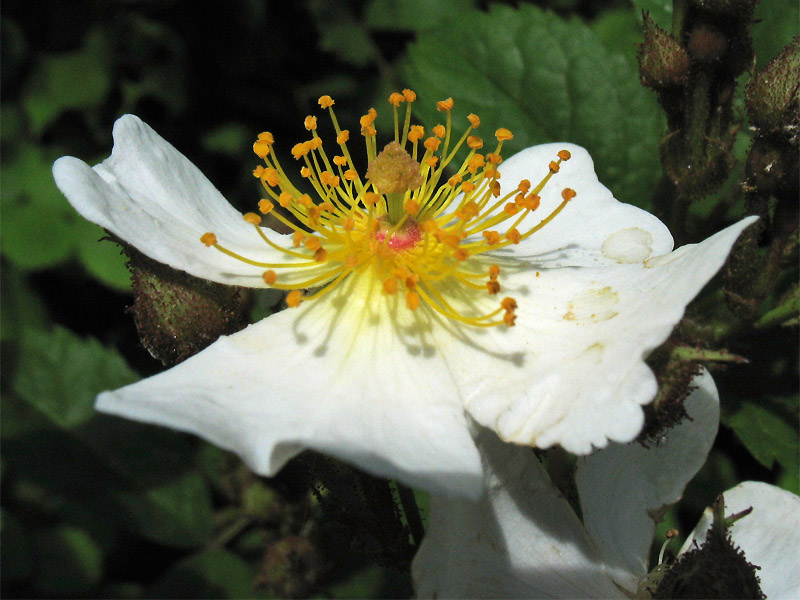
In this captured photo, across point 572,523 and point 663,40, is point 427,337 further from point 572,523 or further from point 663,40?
point 663,40

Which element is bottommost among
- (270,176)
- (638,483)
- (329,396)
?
(638,483)

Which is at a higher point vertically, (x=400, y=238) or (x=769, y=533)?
(x=400, y=238)

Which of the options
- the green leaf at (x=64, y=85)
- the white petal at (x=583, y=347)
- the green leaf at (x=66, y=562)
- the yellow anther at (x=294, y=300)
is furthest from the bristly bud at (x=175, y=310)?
the green leaf at (x=64, y=85)

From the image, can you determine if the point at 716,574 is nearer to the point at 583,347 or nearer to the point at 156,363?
the point at 583,347

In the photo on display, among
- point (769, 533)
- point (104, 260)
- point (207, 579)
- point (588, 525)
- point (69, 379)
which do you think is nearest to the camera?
point (588, 525)

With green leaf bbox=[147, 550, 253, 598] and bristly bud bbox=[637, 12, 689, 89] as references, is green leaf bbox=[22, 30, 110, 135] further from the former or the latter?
bristly bud bbox=[637, 12, 689, 89]

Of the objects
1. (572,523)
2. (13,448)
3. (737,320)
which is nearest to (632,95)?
(737,320)

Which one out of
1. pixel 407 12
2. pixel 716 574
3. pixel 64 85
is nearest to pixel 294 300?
pixel 716 574

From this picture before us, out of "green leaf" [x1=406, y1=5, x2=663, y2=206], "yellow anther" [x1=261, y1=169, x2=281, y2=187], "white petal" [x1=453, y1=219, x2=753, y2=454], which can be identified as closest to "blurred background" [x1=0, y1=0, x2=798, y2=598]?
"green leaf" [x1=406, y1=5, x2=663, y2=206]
